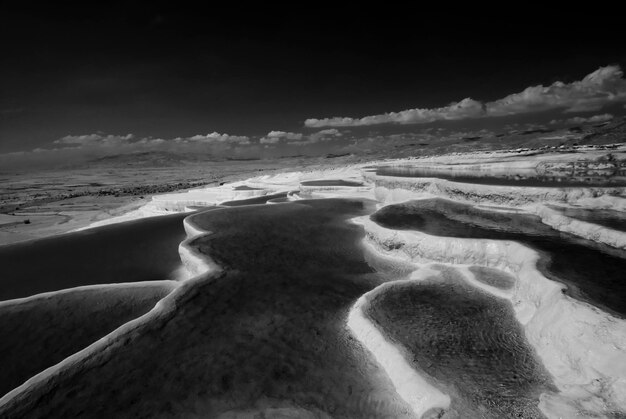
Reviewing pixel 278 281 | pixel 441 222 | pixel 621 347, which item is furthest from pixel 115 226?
pixel 621 347

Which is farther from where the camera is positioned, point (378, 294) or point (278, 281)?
point (278, 281)

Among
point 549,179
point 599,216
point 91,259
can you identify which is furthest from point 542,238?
point 91,259

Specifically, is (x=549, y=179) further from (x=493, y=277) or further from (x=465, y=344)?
(x=465, y=344)

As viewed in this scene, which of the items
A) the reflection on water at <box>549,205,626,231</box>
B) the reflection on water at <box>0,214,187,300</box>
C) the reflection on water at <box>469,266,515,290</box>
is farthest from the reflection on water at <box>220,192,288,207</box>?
the reflection on water at <box>549,205,626,231</box>

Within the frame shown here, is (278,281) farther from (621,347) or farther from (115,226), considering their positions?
(115,226)

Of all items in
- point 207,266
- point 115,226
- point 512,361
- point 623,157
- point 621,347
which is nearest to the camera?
point 621,347

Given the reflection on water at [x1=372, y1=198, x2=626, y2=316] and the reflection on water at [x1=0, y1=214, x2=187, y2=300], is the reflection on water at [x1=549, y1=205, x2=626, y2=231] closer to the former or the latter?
the reflection on water at [x1=372, y1=198, x2=626, y2=316]
